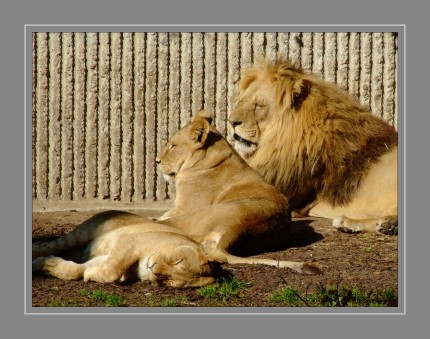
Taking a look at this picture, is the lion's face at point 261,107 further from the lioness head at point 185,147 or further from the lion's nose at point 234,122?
the lioness head at point 185,147

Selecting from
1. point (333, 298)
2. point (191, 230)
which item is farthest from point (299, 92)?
point (333, 298)

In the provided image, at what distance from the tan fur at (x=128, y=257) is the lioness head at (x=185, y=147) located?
1261mm

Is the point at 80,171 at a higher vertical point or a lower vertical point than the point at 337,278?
higher

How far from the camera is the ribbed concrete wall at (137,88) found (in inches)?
379

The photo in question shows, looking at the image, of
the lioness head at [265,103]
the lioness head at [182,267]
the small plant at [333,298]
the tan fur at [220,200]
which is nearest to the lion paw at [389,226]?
the tan fur at [220,200]

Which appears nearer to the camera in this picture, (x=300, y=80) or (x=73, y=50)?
(x=300, y=80)

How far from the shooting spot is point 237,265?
24.3ft

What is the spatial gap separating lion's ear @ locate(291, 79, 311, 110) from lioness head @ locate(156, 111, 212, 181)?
2.62 ft

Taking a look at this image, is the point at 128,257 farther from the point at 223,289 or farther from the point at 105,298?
the point at 223,289

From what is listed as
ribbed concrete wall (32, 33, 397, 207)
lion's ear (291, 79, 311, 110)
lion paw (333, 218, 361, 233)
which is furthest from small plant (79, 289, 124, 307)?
lion's ear (291, 79, 311, 110)

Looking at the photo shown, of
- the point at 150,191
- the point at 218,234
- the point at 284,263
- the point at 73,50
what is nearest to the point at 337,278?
the point at 284,263

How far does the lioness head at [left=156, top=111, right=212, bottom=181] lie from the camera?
27.9ft
